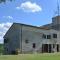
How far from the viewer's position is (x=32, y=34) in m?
65.4

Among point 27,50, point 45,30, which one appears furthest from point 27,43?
point 45,30

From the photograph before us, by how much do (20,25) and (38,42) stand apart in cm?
759

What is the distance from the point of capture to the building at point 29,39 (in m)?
63.1

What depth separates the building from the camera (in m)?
63.1

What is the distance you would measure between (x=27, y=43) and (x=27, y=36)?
190 centimetres

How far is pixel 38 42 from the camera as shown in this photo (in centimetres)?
6662

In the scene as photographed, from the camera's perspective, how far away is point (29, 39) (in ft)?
212

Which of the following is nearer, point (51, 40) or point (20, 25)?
point (20, 25)

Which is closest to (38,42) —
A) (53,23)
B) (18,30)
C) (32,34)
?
(32,34)

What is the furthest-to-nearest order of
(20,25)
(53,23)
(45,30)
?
1. (53,23)
2. (45,30)
3. (20,25)

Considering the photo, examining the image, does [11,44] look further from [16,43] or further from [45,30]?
[45,30]

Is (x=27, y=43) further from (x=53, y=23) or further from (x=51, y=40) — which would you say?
(x=53, y=23)

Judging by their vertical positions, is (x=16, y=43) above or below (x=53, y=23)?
below

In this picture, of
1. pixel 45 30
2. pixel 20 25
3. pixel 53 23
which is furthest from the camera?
pixel 53 23
